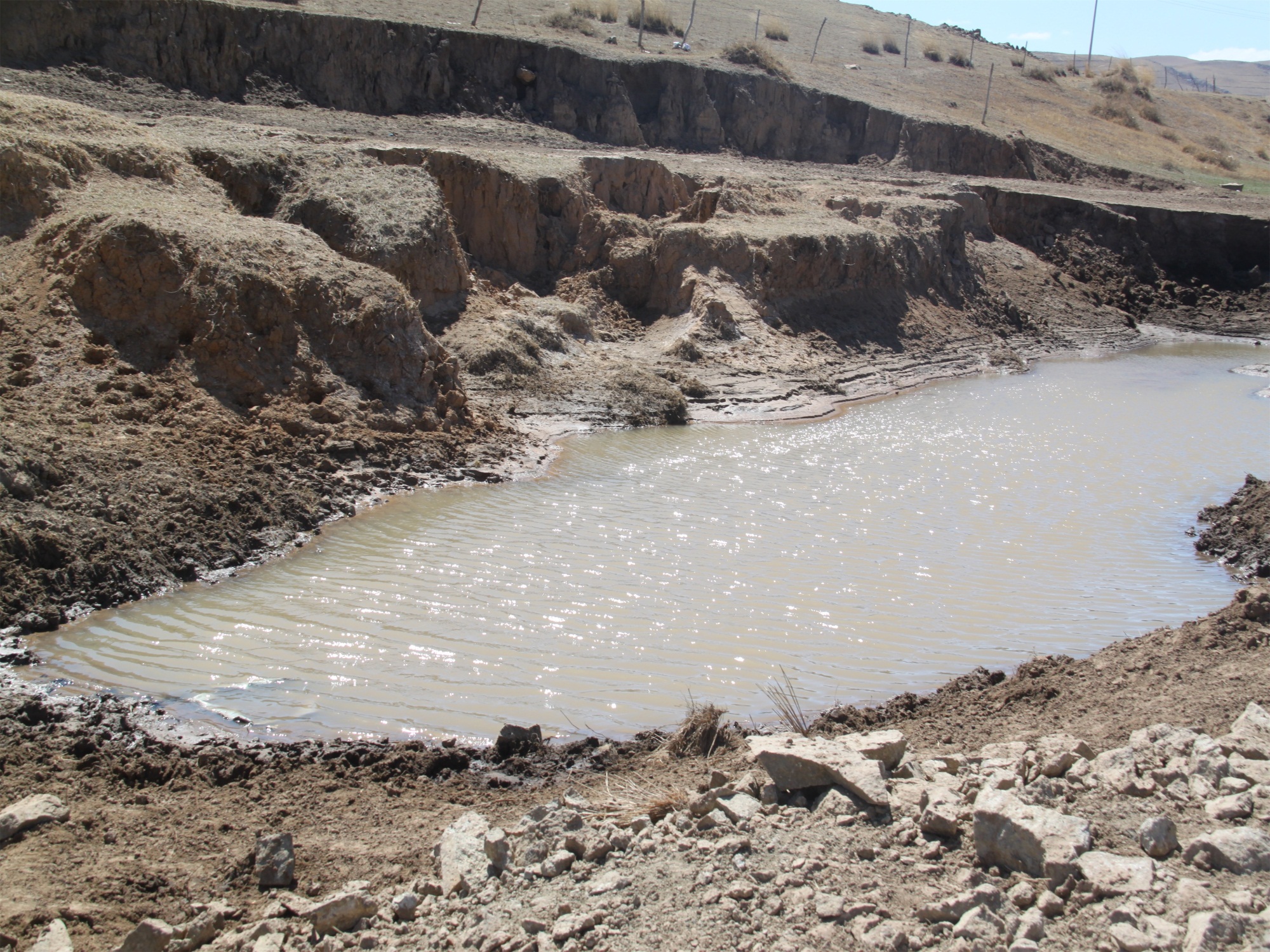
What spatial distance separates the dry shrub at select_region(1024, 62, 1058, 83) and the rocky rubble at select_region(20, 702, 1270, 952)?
155 ft

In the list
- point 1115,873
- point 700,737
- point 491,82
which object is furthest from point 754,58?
point 1115,873

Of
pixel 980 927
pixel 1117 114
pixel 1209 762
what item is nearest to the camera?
pixel 980 927

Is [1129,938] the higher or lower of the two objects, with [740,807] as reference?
higher

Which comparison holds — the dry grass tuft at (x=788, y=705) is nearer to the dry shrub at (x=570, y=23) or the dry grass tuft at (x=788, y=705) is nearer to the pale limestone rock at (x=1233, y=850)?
the pale limestone rock at (x=1233, y=850)

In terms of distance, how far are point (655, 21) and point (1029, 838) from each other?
34.7 meters

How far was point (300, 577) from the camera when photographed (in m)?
7.96

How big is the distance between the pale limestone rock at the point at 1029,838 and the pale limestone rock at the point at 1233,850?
1.13ft

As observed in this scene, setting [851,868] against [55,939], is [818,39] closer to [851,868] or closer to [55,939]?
[851,868]

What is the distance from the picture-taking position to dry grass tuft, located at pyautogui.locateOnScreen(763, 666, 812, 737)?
5242 millimetres

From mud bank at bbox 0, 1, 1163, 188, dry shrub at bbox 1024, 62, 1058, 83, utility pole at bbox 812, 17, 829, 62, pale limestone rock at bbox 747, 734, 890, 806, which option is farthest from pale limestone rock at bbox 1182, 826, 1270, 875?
dry shrub at bbox 1024, 62, 1058, 83

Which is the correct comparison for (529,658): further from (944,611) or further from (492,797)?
(944,611)

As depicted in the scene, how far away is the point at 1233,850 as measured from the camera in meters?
3.20

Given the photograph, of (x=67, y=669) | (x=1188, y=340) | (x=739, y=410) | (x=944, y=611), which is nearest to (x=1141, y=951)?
(x=944, y=611)

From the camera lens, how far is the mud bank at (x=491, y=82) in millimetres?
18891
